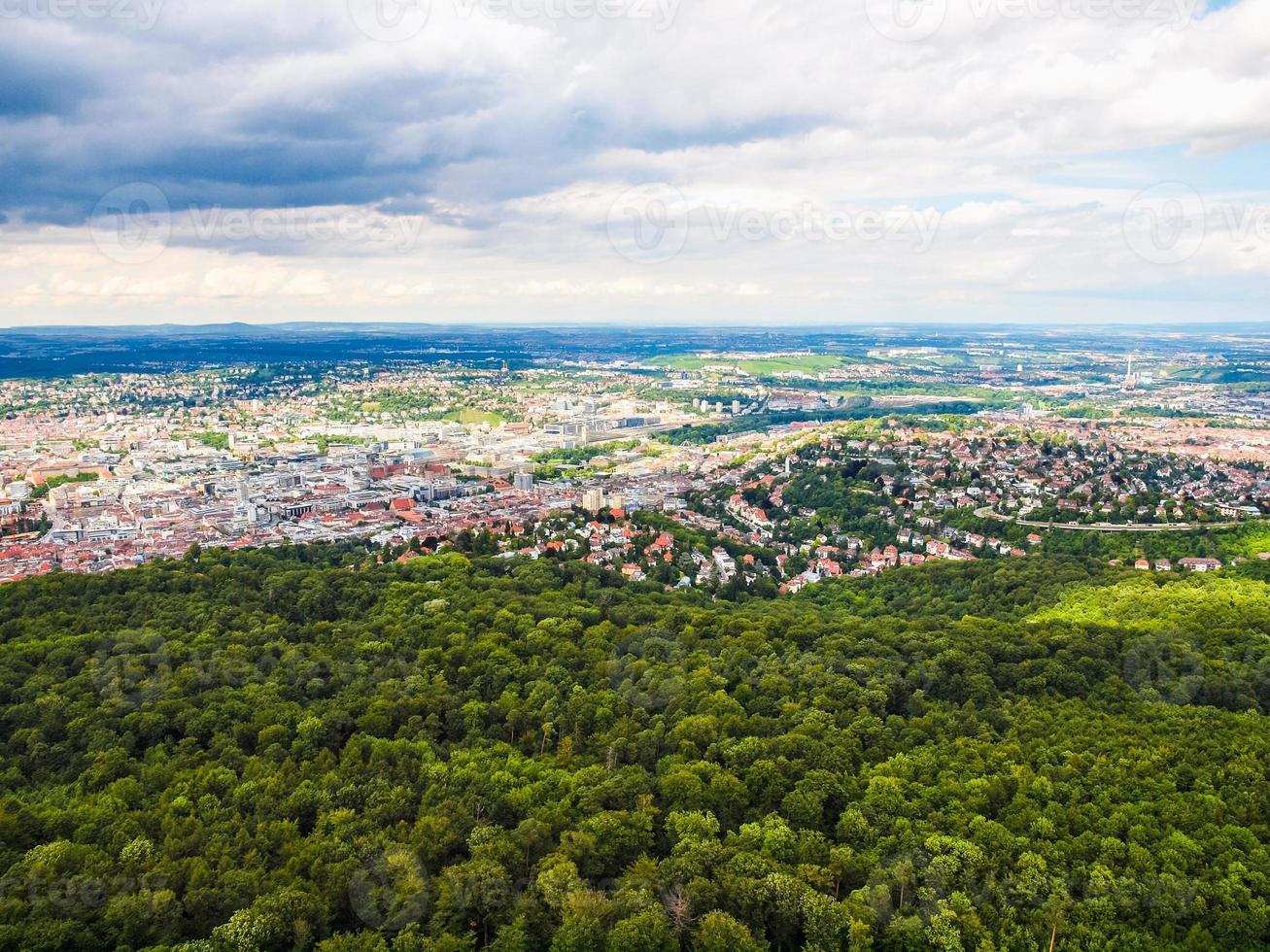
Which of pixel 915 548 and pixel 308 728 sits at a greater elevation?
pixel 308 728

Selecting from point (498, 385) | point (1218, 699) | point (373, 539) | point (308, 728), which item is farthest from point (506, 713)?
point (498, 385)

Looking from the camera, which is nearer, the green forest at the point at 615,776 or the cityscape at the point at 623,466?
the green forest at the point at 615,776

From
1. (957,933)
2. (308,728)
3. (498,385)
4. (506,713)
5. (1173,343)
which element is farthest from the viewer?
(1173,343)

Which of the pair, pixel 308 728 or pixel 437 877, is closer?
pixel 437 877

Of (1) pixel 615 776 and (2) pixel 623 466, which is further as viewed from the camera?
(2) pixel 623 466

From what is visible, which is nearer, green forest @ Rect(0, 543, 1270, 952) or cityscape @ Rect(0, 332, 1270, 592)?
green forest @ Rect(0, 543, 1270, 952)

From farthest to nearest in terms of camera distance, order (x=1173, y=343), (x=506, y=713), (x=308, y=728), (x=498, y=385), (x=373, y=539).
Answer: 1. (x=1173, y=343)
2. (x=498, y=385)
3. (x=373, y=539)
4. (x=506, y=713)
5. (x=308, y=728)

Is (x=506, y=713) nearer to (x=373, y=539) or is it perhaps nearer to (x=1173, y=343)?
(x=373, y=539)

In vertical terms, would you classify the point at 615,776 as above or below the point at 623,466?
above
